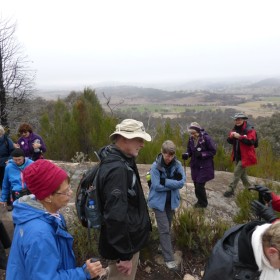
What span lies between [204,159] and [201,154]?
116 millimetres

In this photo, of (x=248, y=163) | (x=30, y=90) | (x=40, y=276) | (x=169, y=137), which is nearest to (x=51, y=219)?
(x=40, y=276)

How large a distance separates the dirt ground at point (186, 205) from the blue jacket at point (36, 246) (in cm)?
174

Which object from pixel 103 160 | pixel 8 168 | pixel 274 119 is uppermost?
pixel 103 160

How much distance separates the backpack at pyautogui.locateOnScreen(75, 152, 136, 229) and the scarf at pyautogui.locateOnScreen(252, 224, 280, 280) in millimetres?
887

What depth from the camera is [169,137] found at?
7.44 meters

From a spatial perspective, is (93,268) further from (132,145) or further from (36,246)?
(132,145)

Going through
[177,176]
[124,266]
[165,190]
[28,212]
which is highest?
[28,212]

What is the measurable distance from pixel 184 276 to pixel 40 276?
2.06 meters

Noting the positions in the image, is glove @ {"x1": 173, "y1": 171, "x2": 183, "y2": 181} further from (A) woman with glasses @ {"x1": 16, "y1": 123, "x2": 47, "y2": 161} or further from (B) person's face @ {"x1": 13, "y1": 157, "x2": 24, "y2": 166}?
(A) woman with glasses @ {"x1": 16, "y1": 123, "x2": 47, "y2": 161}

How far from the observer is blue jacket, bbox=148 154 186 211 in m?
2.96

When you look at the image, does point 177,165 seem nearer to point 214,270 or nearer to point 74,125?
point 214,270

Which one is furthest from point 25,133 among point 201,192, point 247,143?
point 247,143

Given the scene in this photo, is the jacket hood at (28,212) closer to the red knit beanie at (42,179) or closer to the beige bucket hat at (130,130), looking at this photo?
the red knit beanie at (42,179)

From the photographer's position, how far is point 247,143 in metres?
4.49
